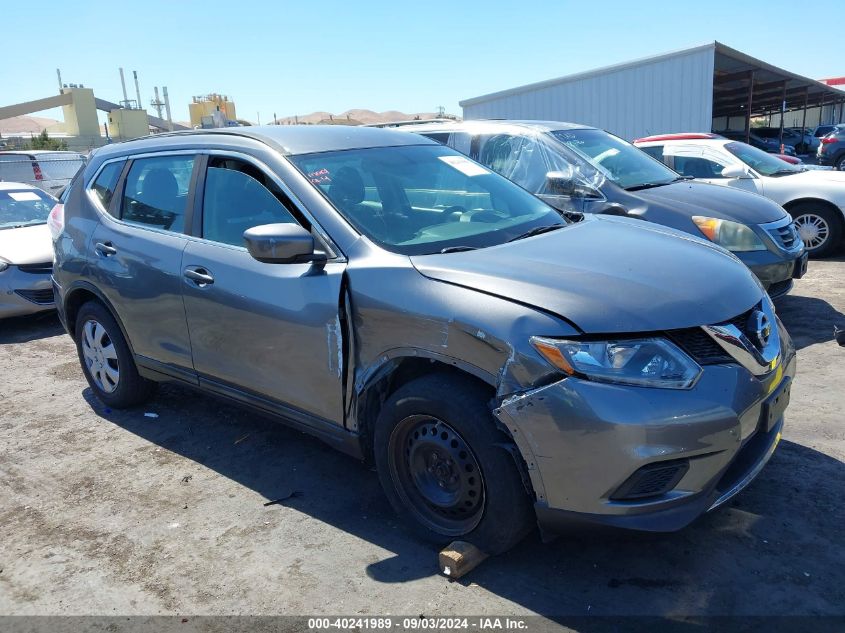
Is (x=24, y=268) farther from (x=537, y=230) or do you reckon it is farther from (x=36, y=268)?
(x=537, y=230)

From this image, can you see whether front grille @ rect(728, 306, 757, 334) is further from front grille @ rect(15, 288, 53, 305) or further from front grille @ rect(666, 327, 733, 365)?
front grille @ rect(15, 288, 53, 305)

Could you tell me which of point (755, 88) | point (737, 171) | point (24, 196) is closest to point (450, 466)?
point (737, 171)

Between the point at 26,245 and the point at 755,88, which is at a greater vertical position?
the point at 755,88

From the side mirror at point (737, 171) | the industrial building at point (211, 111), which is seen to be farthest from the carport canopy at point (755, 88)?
the industrial building at point (211, 111)

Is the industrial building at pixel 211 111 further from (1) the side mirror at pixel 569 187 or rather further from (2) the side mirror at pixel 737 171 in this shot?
(2) the side mirror at pixel 737 171

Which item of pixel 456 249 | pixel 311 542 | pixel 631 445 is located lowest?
pixel 311 542

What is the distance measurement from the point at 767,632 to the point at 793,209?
309 inches

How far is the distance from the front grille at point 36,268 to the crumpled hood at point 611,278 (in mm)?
6134

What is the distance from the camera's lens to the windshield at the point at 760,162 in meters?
9.36

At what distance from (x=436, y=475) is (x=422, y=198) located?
1489 mm

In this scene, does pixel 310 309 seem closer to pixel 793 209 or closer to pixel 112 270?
pixel 112 270

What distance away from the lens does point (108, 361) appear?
4926 millimetres

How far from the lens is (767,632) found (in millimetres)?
2520

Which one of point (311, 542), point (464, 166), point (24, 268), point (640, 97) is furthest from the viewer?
point (640, 97)
